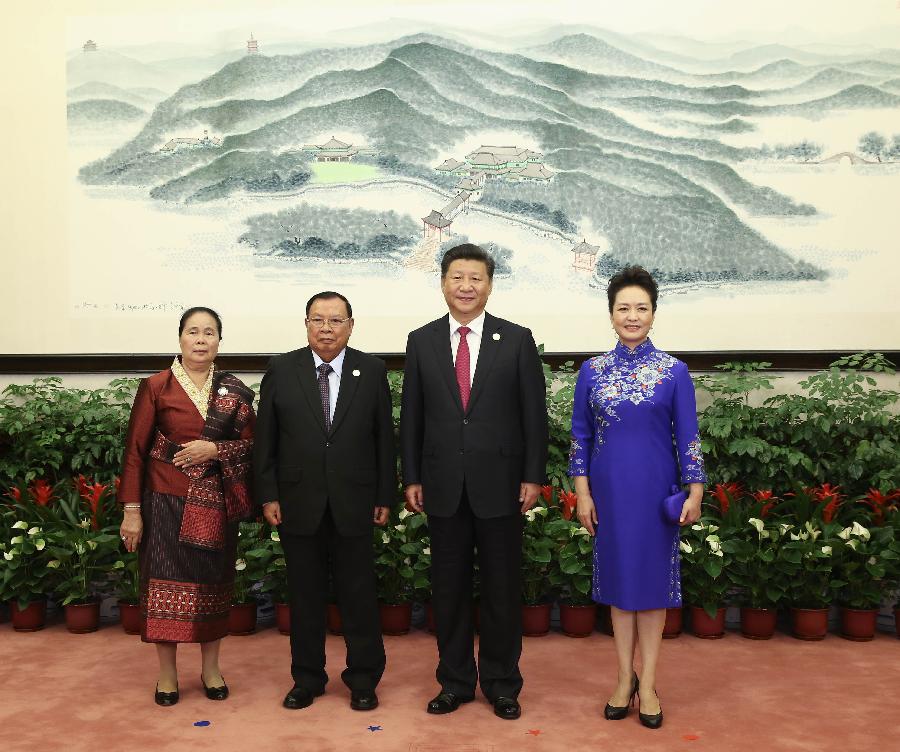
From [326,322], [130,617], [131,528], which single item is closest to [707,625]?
[326,322]

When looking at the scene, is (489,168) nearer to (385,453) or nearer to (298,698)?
(385,453)

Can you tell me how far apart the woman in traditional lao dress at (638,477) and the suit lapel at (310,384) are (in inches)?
34.9

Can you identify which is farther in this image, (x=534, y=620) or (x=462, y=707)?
(x=534, y=620)

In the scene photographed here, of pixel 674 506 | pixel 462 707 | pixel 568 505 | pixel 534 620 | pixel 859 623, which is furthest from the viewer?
pixel 568 505

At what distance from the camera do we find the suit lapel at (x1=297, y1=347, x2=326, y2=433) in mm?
2895

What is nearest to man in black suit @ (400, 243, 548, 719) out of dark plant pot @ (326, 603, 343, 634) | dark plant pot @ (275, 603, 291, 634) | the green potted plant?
dark plant pot @ (326, 603, 343, 634)

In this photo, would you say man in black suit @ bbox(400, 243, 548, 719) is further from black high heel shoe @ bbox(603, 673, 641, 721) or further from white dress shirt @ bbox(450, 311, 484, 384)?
black high heel shoe @ bbox(603, 673, 641, 721)

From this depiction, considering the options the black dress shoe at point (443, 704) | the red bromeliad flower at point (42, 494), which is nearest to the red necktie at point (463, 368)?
the black dress shoe at point (443, 704)

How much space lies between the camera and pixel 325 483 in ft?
9.36

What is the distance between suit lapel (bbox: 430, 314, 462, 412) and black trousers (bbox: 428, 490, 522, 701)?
0.34m

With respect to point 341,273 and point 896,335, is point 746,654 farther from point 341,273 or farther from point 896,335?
point 341,273

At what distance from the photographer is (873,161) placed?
4.52 m

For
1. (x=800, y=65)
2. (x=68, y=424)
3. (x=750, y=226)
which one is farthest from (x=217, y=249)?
(x=800, y=65)

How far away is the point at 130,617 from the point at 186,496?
3.94ft
